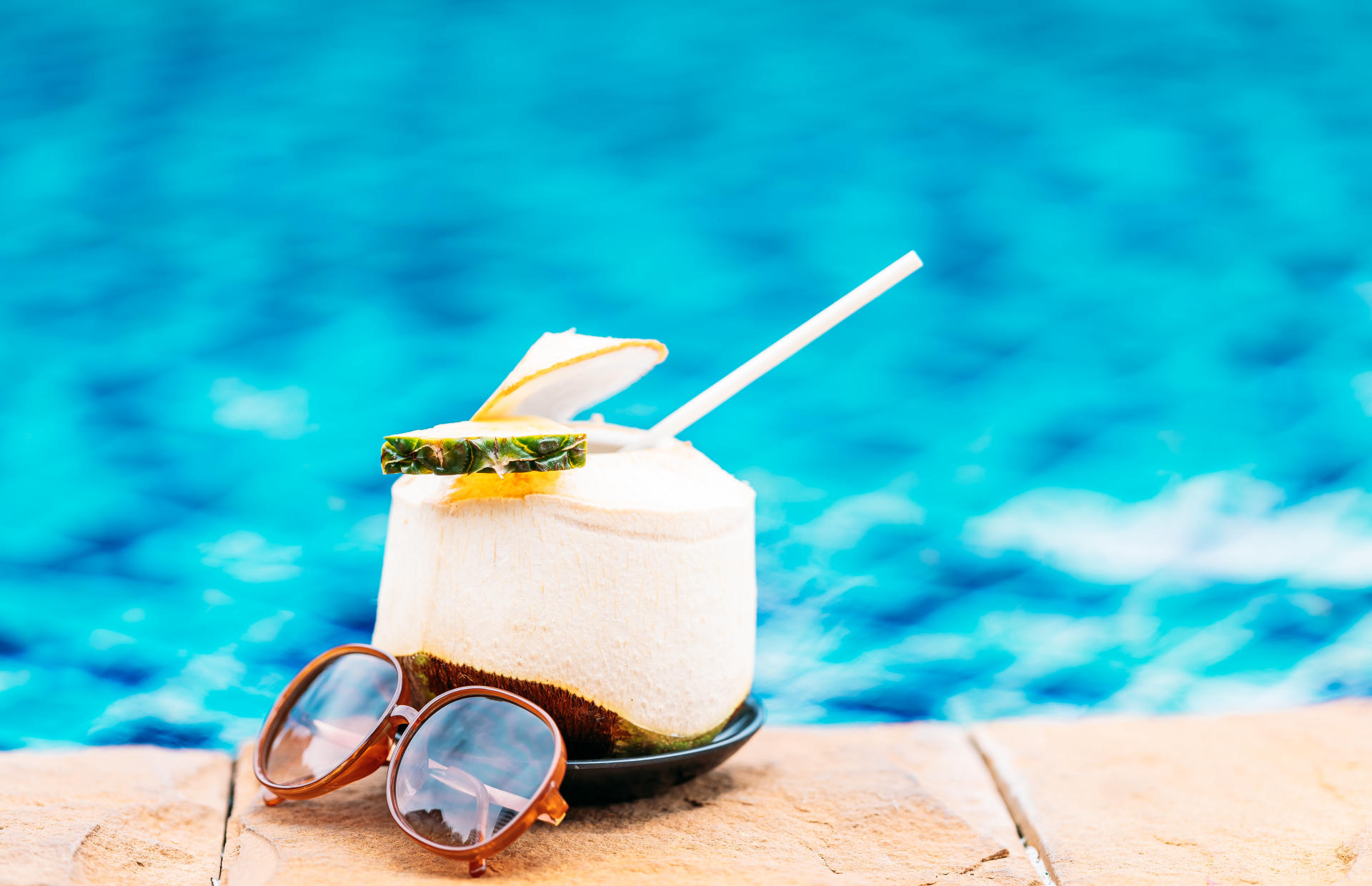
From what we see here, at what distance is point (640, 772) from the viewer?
1.11 metres

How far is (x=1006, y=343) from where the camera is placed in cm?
248

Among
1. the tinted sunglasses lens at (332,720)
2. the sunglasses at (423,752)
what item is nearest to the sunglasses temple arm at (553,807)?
the sunglasses at (423,752)

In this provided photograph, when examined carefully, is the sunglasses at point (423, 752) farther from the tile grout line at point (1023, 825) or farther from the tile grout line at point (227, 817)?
the tile grout line at point (1023, 825)

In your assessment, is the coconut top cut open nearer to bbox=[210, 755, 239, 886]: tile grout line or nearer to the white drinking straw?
the white drinking straw

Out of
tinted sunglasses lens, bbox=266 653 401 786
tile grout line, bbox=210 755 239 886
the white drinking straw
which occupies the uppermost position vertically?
the white drinking straw

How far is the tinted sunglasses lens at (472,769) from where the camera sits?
3.22 feet

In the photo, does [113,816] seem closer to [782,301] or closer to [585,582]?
[585,582]

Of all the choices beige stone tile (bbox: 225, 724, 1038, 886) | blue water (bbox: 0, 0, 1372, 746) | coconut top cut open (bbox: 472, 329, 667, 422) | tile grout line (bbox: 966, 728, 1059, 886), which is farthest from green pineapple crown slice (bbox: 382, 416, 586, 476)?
blue water (bbox: 0, 0, 1372, 746)

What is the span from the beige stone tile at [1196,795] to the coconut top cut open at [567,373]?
27.2 inches

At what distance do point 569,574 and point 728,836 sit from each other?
13.3 inches

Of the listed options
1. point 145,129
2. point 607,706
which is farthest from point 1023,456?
point 145,129

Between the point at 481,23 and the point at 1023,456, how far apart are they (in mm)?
1685

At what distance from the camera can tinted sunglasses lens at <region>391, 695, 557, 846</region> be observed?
0.98m

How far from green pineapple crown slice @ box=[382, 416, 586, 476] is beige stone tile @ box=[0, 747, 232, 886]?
46cm
